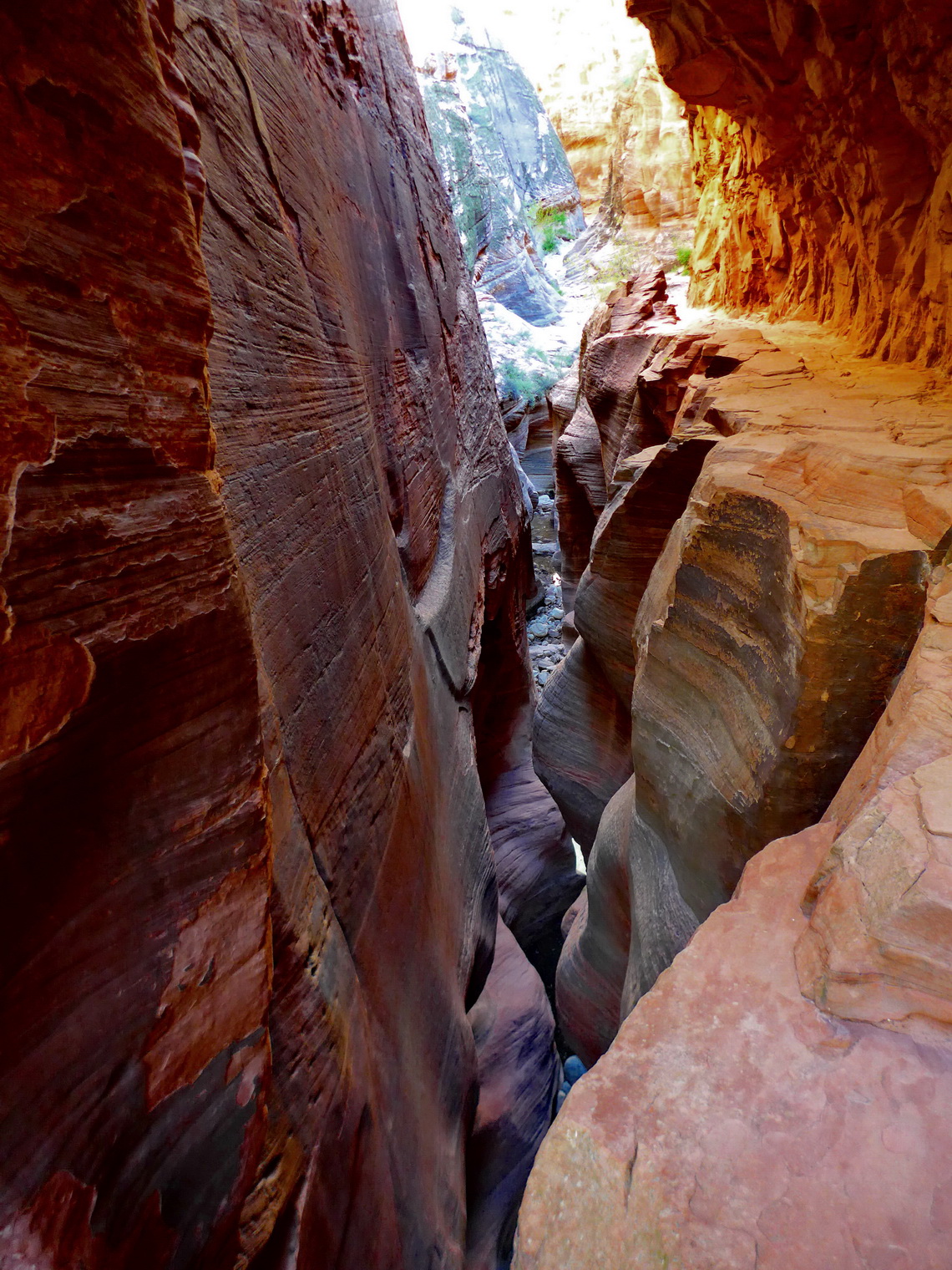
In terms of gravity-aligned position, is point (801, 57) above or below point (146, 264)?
above

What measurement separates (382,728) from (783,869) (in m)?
1.47

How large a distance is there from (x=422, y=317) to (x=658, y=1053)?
14.5 feet

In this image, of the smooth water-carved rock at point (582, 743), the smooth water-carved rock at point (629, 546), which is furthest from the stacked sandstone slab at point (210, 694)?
the smooth water-carved rock at point (582, 743)

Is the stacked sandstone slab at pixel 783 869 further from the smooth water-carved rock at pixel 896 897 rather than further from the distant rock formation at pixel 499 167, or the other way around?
the distant rock formation at pixel 499 167

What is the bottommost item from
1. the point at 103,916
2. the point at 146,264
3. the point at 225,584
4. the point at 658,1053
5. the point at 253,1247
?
the point at 253,1247

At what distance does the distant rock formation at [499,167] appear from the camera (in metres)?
21.3

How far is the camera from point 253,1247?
136 centimetres

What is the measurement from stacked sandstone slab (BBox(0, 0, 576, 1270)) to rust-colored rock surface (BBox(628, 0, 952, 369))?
9.38 ft

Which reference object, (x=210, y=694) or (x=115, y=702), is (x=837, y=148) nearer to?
(x=210, y=694)

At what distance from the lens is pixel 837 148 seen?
4.78m

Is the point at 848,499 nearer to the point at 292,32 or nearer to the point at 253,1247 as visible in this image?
the point at 253,1247

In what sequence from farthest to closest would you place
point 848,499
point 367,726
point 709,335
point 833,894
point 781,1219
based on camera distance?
point 709,335 → point 367,726 → point 848,499 → point 833,894 → point 781,1219

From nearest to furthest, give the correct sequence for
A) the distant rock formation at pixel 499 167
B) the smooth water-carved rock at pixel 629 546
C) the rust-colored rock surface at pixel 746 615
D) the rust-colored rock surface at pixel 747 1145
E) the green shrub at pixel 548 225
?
1. the rust-colored rock surface at pixel 747 1145
2. the rust-colored rock surface at pixel 746 615
3. the smooth water-carved rock at pixel 629 546
4. the distant rock formation at pixel 499 167
5. the green shrub at pixel 548 225

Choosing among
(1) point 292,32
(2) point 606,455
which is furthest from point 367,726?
(2) point 606,455
